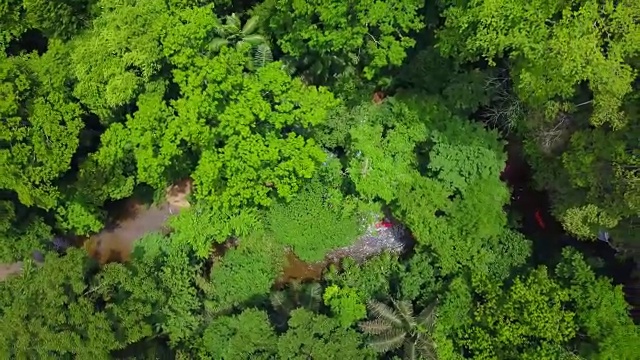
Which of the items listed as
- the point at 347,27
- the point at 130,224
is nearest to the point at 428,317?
the point at 347,27

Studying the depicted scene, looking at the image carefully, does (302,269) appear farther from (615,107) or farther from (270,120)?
→ (615,107)

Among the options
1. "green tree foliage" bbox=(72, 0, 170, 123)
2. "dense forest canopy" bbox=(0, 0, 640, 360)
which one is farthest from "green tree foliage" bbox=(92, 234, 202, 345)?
"green tree foliage" bbox=(72, 0, 170, 123)

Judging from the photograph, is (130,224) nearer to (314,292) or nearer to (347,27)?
(314,292)

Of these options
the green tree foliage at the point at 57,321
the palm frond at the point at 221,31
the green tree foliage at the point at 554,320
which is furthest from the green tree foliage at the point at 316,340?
the palm frond at the point at 221,31

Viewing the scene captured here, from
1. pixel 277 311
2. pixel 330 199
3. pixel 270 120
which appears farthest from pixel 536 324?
pixel 270 120

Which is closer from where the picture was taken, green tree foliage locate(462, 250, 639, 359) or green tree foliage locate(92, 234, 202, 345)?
green tree foliage locate(462, 250, 639, 359)

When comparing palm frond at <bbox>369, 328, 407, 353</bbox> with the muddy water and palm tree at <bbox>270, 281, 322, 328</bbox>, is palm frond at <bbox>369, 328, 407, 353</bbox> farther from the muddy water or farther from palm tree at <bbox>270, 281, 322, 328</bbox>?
the muddy water

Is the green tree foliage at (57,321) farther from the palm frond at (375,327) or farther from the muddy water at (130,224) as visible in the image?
the palm frond at (375,327)
